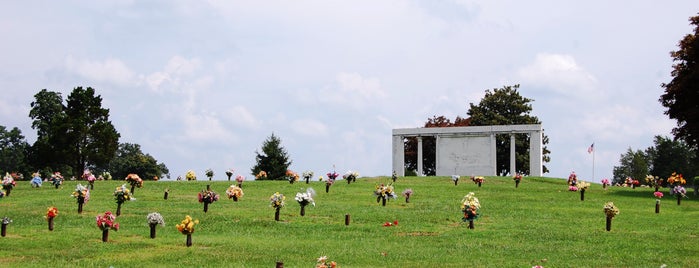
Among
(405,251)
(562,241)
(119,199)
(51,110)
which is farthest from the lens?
(51,110)

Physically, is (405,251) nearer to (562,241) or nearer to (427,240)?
(427,240)

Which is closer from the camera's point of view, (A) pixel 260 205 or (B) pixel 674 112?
(A) pixel 260 205

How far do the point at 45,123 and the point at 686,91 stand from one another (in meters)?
73.0

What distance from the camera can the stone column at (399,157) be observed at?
276 feet

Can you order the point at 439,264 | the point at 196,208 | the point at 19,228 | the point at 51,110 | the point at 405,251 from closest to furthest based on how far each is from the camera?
the point at 439,264 → the point at 405,251 → the point at 19,228 → the point at 196,208 → the point at 51,110

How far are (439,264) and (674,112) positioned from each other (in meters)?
39.0

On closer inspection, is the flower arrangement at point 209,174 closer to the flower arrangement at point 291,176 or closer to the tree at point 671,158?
the flower arrangement at point 291,176

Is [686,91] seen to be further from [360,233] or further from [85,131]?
[85,131]

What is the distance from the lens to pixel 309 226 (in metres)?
30.2

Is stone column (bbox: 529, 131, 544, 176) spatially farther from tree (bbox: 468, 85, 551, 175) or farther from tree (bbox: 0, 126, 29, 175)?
Answer: tree (bbox: 0, 126, 29, 175)

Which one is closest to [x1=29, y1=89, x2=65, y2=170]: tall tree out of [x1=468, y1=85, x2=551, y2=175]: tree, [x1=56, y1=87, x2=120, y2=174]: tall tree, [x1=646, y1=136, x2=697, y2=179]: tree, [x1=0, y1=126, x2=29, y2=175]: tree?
[x1=56, y1=87, x2=120, y2=174]: tall tree

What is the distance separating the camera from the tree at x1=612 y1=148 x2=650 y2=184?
135 m

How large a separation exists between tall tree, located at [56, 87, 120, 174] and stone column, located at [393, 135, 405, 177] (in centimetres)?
2937

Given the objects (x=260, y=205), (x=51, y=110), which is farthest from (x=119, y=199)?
(x=51, y=110)
